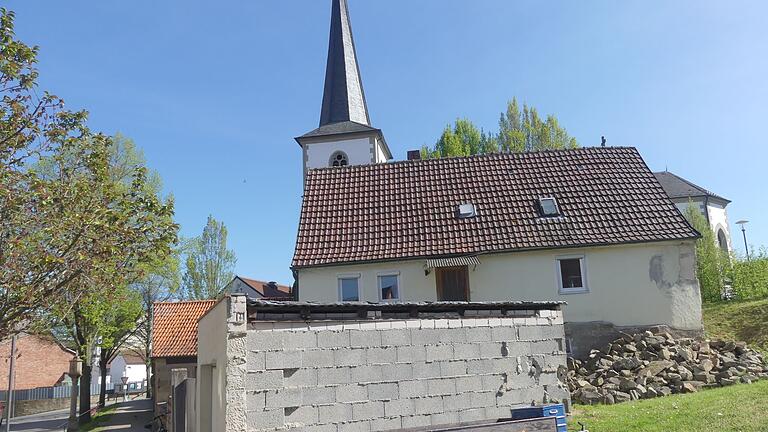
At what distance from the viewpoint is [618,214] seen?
18375 millimetres

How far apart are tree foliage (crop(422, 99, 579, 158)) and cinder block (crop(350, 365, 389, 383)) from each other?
2793 cm

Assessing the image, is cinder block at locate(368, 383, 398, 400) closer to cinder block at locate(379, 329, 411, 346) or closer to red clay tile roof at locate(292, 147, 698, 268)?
cinder block at locate(379, 329, 411, 346)

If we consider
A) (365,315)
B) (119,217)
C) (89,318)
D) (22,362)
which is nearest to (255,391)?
(365,315)

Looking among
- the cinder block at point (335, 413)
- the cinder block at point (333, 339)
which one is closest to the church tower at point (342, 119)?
the cinder block at point (333, 339)

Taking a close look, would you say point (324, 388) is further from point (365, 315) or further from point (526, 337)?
point (526, 337)

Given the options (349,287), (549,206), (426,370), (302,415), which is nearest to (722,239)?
(549,206)

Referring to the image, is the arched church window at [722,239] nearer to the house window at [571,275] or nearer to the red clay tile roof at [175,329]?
the house window at [571,275]

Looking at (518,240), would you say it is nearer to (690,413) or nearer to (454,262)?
(454,262)

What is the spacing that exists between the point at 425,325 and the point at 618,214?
1026cm

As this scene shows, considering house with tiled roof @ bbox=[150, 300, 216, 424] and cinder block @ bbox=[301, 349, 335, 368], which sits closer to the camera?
cinder block @ bbox=[301, 349, 335, 368]

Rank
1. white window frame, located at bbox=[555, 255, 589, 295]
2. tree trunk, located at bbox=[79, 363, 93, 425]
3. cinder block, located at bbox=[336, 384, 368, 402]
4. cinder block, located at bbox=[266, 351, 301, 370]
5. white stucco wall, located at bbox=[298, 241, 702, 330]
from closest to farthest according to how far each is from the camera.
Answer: cinder block, located at bbox=[266, 351, 301, 370], cinder block, located at bbox=[336, 384, 368, 402], white stucco wall, located at bbox=[298, 241, 702, 330], white window frame, located at bbox=[555, 255, 589, 295], tree trunk, located at bbox=[79, 363, 93, 425]

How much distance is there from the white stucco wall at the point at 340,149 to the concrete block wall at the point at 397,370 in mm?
25694

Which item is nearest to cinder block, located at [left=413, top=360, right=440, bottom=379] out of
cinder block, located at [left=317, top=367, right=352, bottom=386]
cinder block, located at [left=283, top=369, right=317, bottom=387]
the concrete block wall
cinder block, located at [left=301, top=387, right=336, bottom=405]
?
the concrete block wall

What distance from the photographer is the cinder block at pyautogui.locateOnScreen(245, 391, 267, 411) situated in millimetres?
8891
